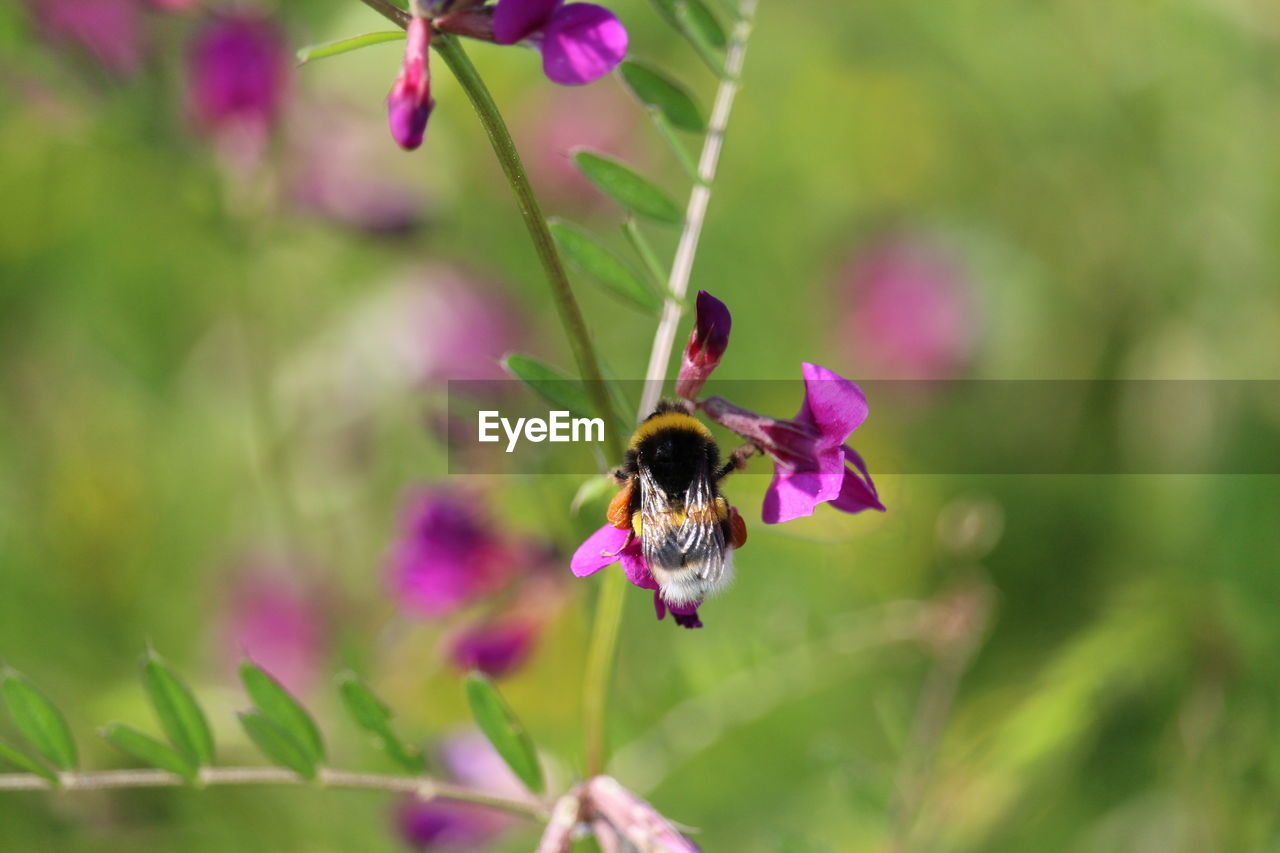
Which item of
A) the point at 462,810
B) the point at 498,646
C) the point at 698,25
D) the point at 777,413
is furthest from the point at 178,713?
the point at 777,413

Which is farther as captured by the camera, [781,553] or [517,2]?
[781,553]

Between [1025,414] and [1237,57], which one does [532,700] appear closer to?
[1025,414]

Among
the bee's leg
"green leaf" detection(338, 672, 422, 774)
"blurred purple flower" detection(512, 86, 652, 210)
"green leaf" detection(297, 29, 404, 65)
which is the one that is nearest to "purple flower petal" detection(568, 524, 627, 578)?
the bee's leg

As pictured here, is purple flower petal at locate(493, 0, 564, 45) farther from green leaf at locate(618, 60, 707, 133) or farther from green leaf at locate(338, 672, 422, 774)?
green leaf at locate(338, 672, 422, 774)

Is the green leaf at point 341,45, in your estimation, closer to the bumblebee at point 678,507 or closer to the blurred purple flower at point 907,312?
the bumblebee at point 678,507

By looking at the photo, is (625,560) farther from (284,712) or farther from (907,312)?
(907,312)

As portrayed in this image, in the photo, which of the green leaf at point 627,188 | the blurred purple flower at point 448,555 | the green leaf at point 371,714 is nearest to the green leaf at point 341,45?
the green leaf at point 627,188

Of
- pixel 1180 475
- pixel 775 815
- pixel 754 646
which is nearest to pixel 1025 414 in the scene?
pixel 1180 475

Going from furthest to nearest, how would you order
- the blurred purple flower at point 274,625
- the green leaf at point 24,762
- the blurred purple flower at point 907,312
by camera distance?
the blurred purple flower at point 907,312, the blurred purple flower at point 274,625, the green leaf at point 24,762
